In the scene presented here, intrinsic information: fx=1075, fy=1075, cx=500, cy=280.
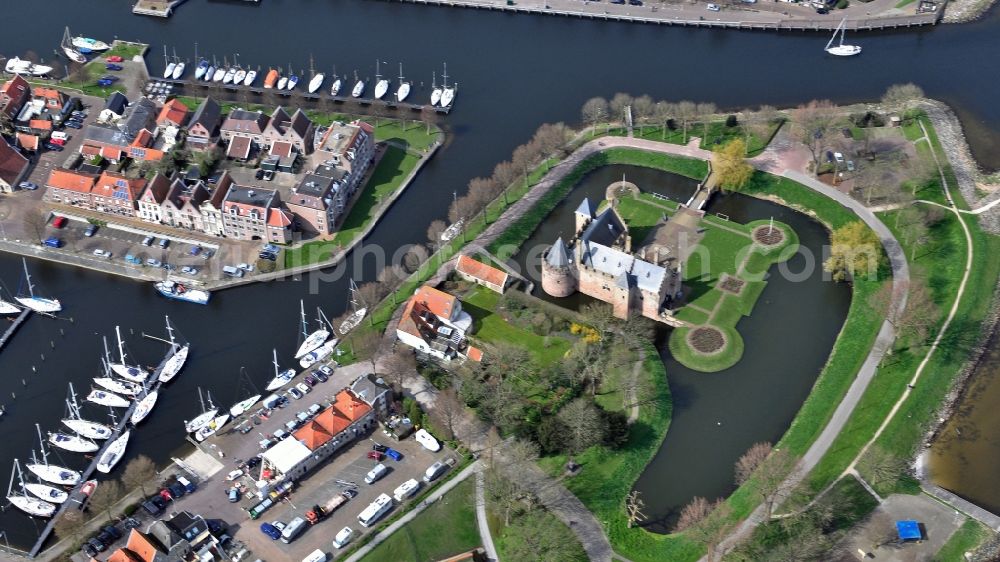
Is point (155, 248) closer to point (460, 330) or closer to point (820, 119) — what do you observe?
point (460, 330)

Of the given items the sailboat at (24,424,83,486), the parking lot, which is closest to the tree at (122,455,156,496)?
the parking lot

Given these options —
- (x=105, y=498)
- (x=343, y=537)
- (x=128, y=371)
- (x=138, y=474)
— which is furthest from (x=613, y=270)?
→ (x=105, y=498)

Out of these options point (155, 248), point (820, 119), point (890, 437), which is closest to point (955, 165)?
point (820, 119)

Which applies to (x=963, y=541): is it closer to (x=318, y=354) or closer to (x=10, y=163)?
(x=318, y=354)

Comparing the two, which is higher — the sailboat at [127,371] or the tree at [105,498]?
the sailboat at [127,371]

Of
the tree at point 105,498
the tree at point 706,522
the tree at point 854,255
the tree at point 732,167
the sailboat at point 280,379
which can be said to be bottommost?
the tree at point 105,498

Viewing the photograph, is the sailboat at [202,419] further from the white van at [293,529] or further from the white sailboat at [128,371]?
the white van at [293,529]

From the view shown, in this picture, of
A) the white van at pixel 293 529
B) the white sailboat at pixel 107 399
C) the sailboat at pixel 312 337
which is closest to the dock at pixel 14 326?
the white sailboat at pixel 107 399
